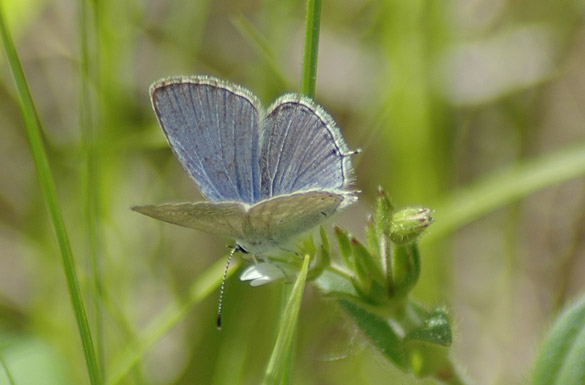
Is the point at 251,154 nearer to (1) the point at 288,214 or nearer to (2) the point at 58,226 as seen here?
(1) the point at 288,214

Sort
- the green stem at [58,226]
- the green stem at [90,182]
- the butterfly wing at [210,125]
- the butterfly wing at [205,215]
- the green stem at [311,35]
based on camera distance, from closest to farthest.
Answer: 1. the green stem at [58,226]
2. the butterfly wing at [205,215]
3. the green stem at [311,35]
4. the butterfly wing at [210,125]
5. the green stem at [90,182]

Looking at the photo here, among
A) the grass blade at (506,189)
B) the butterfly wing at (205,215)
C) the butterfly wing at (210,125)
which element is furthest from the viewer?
the grass blade at (506,189)

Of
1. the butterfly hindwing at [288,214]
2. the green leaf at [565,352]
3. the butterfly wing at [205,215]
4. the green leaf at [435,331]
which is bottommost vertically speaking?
the green leaf at [565,352]

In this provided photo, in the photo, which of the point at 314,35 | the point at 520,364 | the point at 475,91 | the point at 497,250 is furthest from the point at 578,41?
the point at 314,35

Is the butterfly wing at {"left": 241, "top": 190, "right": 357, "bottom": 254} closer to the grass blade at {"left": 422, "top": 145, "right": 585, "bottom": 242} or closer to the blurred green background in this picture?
the blurred green background

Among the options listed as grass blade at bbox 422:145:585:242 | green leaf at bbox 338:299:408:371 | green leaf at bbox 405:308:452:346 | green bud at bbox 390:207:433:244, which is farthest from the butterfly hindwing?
grass blade at bbox 422:145:585:242

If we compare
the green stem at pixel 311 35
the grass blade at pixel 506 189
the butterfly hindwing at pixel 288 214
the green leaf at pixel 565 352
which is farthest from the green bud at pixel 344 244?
the grass blade at pixel 506 189

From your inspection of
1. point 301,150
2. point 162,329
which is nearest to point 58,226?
point 162,329

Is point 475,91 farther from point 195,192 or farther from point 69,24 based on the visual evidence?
point 69,24

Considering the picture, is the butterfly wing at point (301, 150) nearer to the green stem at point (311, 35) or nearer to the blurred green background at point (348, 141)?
the green stem at point (311, 35)
